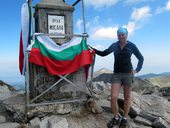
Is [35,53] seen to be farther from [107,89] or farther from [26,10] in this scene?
[107,89]

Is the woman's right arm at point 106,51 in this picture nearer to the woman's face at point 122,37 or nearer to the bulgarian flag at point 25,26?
the woman's face at point 122,37

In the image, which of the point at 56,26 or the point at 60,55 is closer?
the point at 60,55

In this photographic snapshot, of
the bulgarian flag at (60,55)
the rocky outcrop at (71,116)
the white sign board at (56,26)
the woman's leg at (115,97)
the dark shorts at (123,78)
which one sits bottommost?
the rocky outcrop at (71,116)

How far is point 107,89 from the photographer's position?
13.6 metres

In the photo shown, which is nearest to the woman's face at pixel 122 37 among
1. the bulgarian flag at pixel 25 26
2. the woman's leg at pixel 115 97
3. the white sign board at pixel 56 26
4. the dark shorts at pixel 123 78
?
the dark shorts at pixel 123 78

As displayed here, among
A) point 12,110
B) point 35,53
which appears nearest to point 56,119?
point 12,110

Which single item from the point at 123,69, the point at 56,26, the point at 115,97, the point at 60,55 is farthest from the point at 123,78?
the point at 56,26

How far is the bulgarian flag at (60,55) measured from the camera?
376 inches

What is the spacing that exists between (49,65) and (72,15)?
2270mm

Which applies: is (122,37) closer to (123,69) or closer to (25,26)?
(123,69)

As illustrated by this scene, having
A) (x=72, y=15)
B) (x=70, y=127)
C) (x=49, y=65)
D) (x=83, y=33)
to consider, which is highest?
(x=72, y=15)

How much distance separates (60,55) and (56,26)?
117cm

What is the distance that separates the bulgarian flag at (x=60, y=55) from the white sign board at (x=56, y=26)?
1.16 ft

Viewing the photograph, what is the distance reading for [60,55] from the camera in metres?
9.84
